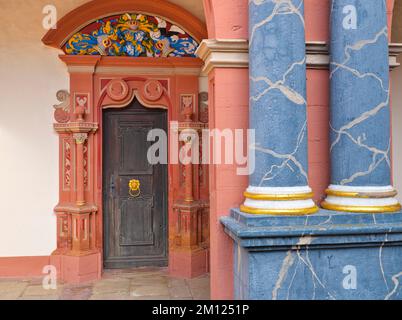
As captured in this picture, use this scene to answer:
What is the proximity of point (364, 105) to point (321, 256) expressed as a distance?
1033 millimetres

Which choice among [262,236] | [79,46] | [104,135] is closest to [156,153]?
[104,135]

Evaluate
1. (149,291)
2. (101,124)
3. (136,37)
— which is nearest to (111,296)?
(149,291)

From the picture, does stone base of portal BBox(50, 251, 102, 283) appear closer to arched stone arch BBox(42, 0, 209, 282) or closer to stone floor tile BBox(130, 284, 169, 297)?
arched stone arch BBox(42, 0, 209, 282)

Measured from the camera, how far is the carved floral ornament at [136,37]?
15.9 feet

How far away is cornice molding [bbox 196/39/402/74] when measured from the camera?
9.31 ft

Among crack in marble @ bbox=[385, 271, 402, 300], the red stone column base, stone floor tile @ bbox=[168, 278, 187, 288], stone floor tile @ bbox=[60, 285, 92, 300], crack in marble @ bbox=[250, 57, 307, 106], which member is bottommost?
stone floor tile @ bbox=[60, 285, 92, 300]

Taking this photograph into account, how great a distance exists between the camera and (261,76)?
8.77ft

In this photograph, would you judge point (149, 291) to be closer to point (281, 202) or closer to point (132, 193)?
point (132, 193)

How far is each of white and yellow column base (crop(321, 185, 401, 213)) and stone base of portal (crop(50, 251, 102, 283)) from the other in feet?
10.1

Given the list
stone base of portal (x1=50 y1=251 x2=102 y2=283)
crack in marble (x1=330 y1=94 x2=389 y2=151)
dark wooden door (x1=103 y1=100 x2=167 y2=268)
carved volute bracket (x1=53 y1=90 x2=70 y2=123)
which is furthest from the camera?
dark wooden door (x1=103 y1=100 x2=167 y2=268)

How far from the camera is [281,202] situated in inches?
103

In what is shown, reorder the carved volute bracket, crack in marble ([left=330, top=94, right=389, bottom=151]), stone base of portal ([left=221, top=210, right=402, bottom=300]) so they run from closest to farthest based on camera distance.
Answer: stone base of portal ([left=221, top=210, right=402, bottom=300]) < crack in marble ([left=330, top=94, right=389, bottom=151]) < the carved volute bracket

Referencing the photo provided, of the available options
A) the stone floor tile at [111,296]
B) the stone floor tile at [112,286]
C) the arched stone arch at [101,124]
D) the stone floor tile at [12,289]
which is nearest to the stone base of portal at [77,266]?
the arched stone arch at [101,124]

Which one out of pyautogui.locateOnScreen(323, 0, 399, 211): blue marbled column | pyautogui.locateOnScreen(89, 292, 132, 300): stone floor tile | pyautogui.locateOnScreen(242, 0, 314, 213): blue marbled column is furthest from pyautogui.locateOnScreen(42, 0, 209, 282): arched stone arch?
pyautogui.locateOnScreen(323, 0, 399, 211): blue marbled column
